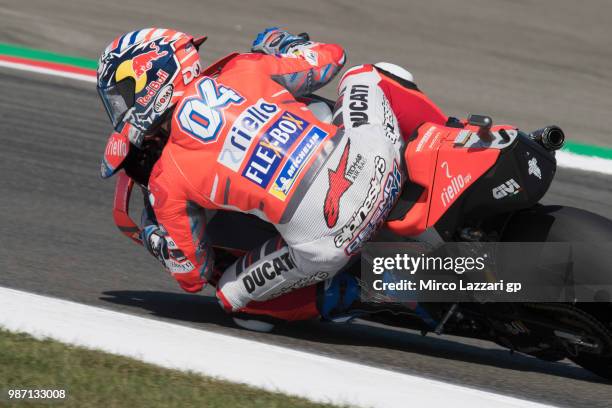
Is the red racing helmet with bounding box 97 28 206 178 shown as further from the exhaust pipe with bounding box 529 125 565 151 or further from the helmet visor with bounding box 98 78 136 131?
the exhaust pipe with bounding box 529 125 565 151

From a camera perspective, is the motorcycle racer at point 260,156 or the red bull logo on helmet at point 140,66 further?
the red bull logo on helmet at point 140,66

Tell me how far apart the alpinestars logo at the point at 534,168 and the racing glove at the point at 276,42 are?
1.34 m

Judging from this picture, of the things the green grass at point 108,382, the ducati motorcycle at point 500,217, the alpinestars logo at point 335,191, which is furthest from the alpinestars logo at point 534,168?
the green grass at point 108,382

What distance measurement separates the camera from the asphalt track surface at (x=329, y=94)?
516cm

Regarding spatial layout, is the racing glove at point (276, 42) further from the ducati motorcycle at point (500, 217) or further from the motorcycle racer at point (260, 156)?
the ducati motorcycle at point (500, 217)

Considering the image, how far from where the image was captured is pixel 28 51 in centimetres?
1161

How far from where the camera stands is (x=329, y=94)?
11.0 meters

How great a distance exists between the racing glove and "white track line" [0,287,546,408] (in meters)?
1.40

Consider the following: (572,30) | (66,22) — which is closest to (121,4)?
(66,22)

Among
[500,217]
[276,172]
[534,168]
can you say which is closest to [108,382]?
[276,172]

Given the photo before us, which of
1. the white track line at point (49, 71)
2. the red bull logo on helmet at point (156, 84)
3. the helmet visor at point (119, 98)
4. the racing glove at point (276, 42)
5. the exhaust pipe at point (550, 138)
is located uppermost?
the exhaust pipe at point (550, 138)

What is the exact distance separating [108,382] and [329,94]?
7247 mm

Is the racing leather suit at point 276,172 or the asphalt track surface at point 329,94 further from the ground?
the racing leather suit at point 276,172

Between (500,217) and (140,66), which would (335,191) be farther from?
(140,66)
